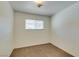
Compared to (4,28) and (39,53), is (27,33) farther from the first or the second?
(4,28)

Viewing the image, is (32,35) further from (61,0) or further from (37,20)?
(61,0)

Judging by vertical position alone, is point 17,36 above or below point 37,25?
below

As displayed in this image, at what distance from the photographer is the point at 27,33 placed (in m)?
5.43

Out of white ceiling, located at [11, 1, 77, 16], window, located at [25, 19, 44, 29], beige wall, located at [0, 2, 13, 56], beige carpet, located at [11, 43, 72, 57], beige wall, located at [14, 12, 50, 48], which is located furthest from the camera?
window, located at [25, 19, 44, 29]

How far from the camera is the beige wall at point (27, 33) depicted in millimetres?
5055

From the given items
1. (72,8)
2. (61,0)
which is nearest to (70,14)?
(72,8)

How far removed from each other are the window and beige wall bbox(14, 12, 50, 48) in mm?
209

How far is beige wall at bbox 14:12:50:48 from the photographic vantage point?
505cm

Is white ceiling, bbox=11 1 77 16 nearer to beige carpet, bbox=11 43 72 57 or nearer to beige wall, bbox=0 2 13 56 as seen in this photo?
beige wall, bbox=0 2 13 56

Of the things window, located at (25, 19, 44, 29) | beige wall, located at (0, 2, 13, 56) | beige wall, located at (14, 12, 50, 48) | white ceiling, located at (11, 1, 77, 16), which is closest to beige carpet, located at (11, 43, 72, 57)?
beige wall, located at (14, 12, 50, 48)

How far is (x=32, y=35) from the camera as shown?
5.61 metres

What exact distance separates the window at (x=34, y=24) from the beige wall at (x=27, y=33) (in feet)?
0.68

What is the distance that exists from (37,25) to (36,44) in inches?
47.4

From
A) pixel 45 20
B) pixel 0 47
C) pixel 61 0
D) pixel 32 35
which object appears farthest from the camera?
pixel 45 20
